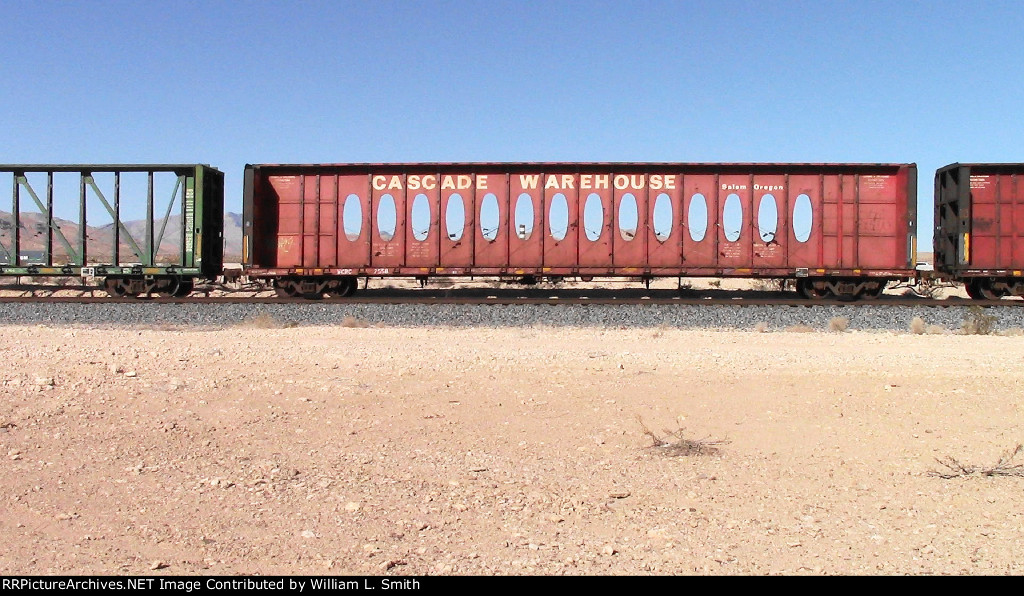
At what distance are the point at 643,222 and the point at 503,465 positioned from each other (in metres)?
12.2

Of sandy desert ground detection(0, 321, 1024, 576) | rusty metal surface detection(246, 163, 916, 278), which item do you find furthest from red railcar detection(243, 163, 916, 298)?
sandy desert ground detection(0, 321, 1024, 576)

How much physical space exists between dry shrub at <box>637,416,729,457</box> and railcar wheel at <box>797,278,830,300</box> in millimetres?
12113

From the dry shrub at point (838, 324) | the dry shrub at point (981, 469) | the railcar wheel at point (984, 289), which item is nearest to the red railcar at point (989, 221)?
the railcar wheel at point (984, 289)

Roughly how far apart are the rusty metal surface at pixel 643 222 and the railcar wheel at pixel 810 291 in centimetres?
49

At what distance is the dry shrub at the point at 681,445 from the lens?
609 cm

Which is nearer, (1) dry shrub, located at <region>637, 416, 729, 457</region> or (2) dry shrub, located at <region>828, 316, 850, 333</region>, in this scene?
(1) dry shrub, located at <region>637, 416, 729, 457</region>

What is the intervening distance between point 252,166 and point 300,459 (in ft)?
43.1

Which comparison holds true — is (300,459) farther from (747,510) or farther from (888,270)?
(888,270)

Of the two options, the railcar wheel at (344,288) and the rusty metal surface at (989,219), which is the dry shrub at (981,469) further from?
the railcar wheel at (344,288)

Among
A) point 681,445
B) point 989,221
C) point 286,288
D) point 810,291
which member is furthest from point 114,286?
point 989,221

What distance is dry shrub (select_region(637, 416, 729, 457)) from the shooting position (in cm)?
609

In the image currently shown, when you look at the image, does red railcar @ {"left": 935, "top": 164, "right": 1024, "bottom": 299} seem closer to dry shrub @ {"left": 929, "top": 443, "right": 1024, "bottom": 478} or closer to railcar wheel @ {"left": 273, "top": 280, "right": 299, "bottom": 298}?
dry shrub @ {"left": 929, "top": 443, "right": 1024, "bottom": 478}

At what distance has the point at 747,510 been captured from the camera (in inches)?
187

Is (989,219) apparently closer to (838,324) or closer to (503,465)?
(838,324)
